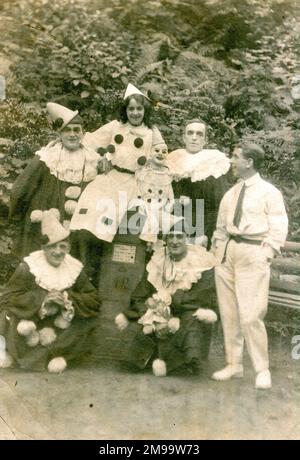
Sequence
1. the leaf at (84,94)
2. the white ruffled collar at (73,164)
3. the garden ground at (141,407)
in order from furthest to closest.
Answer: the leaf at (84,94), the white ruffled collar at (73,164), the garden ground at (141,407)

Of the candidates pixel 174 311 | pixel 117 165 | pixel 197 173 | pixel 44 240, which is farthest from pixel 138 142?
pixel 174 311

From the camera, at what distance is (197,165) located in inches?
192

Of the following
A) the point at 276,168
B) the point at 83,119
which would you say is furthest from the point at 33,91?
the point at 276,168

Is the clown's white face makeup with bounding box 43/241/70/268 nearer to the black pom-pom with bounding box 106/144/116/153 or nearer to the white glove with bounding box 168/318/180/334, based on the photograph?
the black pom-pom with bounding box 106/144/116/153

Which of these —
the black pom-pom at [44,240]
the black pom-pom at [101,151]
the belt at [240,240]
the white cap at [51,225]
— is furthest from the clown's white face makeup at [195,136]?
the black pom-pom at [44,240]

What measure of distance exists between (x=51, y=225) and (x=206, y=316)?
1.30 metres

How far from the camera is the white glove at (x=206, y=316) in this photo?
456cm

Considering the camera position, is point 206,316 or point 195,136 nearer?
point 206,316

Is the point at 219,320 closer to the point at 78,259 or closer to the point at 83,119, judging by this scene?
the point at 78,259

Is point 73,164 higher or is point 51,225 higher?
point 73,164

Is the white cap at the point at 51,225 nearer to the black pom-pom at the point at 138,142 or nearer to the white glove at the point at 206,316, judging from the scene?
the black pom-pom at the point at 138,142

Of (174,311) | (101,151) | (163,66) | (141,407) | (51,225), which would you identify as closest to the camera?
(141,407)

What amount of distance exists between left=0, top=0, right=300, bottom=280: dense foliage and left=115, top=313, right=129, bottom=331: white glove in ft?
3.69

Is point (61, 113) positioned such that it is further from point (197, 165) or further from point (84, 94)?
point (197, 165)
